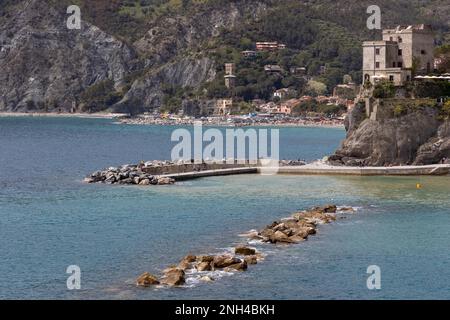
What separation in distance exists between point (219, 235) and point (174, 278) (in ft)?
39.5

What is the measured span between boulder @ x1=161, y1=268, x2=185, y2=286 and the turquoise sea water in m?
0.67

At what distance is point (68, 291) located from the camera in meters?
40.8

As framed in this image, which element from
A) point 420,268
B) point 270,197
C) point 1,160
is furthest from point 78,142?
point 420,268

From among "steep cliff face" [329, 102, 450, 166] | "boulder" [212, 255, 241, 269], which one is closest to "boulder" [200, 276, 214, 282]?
"boulder" [212, 255, 241, 269]

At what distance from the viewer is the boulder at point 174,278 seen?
4150 cm

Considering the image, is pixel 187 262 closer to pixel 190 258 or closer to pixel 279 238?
pixel 190 258

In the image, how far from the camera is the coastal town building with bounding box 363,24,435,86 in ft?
315

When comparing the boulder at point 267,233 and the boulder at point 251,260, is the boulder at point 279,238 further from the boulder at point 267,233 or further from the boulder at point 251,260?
the boulder at point 251,260

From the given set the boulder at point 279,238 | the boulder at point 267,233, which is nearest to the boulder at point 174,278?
the boulder at point 279,238

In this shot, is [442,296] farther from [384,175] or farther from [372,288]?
[384,175]

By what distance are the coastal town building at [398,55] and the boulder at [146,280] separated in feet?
190

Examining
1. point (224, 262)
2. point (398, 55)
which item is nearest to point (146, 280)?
point (224, 262)

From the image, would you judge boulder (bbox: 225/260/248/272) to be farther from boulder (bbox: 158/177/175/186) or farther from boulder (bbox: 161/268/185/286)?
boulder (bbox: 158/177/175/186)

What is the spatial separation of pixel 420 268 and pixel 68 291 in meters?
15.8
